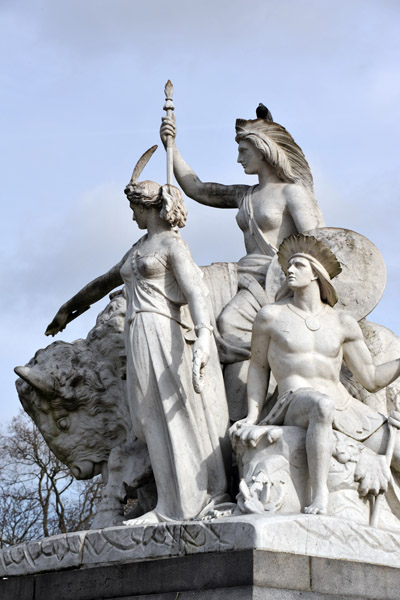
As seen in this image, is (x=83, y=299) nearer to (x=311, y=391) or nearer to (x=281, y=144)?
(x=281, y=144)

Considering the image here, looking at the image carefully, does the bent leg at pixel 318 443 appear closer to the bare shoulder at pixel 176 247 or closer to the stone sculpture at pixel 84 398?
the bare shoulder at pixel 176 247

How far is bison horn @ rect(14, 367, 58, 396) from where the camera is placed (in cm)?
1008

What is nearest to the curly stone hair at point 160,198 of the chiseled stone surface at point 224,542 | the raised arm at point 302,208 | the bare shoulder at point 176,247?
the bare shoulder at point 176,247

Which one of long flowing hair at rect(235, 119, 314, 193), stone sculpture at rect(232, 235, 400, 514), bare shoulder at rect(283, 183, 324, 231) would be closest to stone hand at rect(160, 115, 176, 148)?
long flowing hair at rect(235, 119, 314, 193)

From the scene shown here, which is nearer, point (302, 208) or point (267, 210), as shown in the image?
point (302, 208)

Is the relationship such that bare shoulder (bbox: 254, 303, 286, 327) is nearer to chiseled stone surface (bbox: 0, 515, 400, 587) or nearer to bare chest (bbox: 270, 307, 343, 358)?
bare chest (bbox: 270, 307, 343, 358)

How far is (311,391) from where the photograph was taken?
852 centimetres

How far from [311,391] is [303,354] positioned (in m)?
0.46

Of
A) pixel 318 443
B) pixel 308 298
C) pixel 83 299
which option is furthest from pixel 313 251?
pixel 83 299

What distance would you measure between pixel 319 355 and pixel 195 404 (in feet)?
3.41

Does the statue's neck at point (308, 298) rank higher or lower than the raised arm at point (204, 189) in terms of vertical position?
lower

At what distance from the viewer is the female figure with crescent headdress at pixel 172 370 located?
8.84 metres

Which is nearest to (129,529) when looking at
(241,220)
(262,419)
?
(262,419)

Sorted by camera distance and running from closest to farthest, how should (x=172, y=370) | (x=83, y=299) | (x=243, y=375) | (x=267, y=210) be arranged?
(x=172, y=370)
(x=243, y=375)
(x=267, y=210)
(x=83, y=299)
